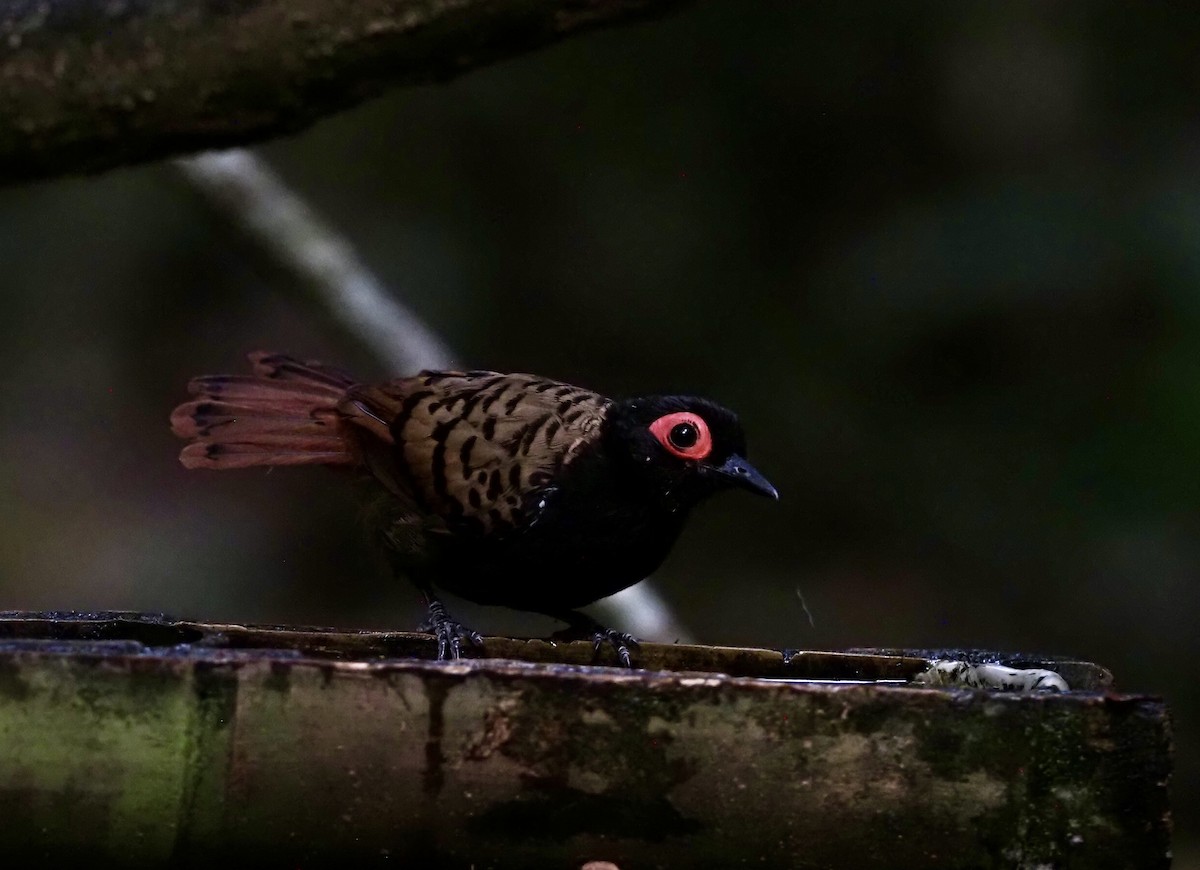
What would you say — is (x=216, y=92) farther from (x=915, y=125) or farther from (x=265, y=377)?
(x=915, y=125)

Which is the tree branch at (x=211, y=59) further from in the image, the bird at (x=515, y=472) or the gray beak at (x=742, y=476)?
the gray beak at (x=742, y=476)

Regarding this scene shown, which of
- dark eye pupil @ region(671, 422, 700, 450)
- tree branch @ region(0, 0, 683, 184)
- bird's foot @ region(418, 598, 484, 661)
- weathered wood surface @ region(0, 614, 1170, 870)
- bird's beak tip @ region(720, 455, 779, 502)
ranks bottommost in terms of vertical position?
weathered wood surface @ region(0, 614, 1170, 870)

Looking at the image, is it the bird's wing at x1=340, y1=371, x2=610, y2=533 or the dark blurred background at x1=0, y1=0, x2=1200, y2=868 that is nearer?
the bird's wing at x1=340, y1=371, x2=610, y2=533

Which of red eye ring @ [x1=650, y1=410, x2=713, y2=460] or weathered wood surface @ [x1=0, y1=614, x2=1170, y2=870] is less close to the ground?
red eye ring @ [x1=650, y1=410, x2=713, y2=460]

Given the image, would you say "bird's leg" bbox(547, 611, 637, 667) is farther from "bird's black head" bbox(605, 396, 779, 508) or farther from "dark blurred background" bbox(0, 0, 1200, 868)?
"dark blurred background" bbox(0, 0, 1200, 868)

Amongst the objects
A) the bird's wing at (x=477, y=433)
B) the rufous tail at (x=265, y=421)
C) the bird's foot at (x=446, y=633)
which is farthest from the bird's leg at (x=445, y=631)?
the rufous tail at (x=265, y=421)

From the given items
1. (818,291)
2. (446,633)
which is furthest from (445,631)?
(818,291)

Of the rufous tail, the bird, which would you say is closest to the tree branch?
the bird

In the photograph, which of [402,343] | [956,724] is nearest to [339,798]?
[956,724]
